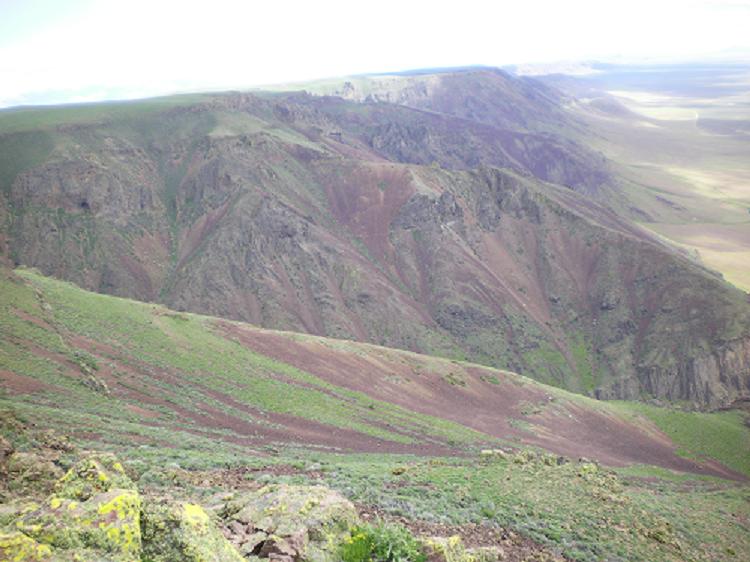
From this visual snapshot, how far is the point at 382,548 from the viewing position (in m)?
12.4

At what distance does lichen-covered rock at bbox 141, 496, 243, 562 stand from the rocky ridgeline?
0.06 ft

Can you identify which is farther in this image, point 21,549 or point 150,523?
point 150,523

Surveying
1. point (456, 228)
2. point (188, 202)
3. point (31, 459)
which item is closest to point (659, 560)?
point (31, 459)

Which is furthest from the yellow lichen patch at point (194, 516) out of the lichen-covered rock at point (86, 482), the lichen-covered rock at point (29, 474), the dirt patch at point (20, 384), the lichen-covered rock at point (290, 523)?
the dirt patch at point (20, 384)

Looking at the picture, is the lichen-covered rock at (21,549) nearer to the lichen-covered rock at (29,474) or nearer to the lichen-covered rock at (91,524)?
the lichen-covered rock at (91,524)

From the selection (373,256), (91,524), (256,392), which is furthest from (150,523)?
(373,256)

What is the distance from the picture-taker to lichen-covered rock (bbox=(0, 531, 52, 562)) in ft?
25.3

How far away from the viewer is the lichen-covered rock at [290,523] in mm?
11711

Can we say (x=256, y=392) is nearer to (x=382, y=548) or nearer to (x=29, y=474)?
(x=29, y=474)

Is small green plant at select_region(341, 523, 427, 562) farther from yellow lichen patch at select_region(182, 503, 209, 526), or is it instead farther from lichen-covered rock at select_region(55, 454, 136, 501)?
lichen-covered rock at select_region(55, 454, 136, 501)

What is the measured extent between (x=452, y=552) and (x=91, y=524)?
28.1 ft

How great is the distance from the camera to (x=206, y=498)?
1644 cm

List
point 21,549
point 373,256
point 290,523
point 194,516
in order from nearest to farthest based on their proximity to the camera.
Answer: point 21,549, point 194,516, point 290,523, point 373,256

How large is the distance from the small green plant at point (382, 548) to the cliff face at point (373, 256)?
257ft
